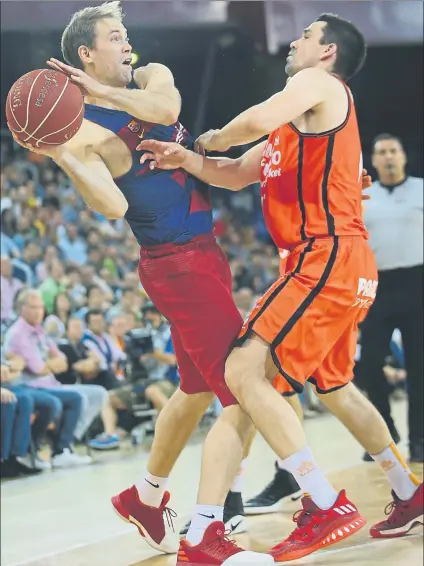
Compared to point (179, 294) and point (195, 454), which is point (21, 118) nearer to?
point (179, 294)

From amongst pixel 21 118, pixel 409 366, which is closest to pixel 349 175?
pixel 21 118

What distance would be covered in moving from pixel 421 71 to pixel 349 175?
2449 mm

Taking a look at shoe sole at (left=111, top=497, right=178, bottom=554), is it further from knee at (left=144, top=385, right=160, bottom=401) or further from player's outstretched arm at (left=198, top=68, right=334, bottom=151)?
knee at (left=144, top=385, right=160, bottom=401)

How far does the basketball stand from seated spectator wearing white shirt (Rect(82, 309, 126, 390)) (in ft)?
14.0

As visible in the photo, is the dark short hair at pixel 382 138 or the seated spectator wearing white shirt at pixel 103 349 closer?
the dark short hair at pixel 382 138

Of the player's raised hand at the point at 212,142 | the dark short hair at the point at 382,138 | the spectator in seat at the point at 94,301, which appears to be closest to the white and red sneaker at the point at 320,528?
the player's raised hand at the point at 212,142

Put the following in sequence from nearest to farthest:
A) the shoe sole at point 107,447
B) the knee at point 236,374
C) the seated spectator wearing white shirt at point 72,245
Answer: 1. the knee at point 236,374
2. the shoe sole at point 107,447
3. the seated spectator wearing white shirt at point 72,245

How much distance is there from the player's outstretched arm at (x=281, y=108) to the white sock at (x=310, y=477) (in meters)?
1.08

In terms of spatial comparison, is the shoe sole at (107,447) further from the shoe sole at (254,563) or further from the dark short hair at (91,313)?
the shoe sole at (254,563)

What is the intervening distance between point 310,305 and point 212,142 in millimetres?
642

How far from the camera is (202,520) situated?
140 inches

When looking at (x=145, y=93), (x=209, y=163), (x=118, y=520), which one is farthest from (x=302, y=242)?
(x=118, y=520)

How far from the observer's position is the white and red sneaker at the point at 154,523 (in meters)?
4.11

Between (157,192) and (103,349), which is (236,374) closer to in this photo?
(157,192)
